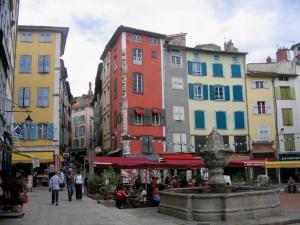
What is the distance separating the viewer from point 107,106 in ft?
140

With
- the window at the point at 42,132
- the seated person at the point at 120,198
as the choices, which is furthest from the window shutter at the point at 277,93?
the seated person at the point at 120,198

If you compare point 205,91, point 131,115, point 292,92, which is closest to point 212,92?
point 205,91

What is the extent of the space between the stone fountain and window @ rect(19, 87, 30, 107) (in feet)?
78.9

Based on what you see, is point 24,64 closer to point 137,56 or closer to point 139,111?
point 137,56

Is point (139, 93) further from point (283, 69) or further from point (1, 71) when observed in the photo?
point (1, 71)

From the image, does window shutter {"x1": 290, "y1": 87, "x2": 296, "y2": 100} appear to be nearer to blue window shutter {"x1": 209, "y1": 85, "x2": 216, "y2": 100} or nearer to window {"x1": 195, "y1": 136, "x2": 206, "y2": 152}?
blue window shutter {"x1": 209, "y1": 85, "x2": 216, "y2": 100}

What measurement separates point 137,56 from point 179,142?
854cm

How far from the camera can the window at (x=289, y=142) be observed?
130ft

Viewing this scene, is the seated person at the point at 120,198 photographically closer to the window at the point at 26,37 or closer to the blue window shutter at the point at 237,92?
the window at the point at 26,37

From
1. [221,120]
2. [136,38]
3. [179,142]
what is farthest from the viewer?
[221,120]

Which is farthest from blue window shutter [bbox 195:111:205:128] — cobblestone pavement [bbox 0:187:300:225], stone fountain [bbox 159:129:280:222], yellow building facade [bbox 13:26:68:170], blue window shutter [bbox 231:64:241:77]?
stone fountain [bbox 159:129:280:222]

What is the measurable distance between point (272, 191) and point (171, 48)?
26460 millimetres

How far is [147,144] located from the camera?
35.4 meters

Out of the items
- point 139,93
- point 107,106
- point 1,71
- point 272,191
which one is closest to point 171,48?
point 139,93
